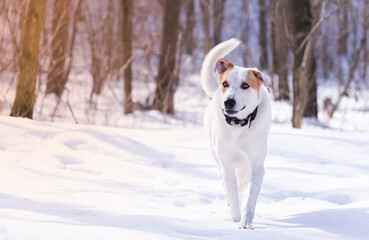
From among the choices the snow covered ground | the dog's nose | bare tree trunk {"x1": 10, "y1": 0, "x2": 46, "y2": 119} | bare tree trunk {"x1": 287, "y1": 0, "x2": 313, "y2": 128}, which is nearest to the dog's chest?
the dog's nose

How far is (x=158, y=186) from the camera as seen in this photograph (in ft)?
15.6

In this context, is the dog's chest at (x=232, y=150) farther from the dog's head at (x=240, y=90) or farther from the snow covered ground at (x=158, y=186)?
the snow covered ground at (x=158, y=186)

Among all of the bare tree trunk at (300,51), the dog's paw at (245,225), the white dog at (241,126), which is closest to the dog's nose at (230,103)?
the white dog at (241,126)

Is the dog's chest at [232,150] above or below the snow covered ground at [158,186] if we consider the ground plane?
above

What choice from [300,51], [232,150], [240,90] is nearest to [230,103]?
Answer: [240,90]

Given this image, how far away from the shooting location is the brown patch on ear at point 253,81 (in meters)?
3.15

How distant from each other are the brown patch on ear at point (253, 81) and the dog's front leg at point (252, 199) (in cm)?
58

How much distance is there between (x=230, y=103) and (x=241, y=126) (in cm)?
29

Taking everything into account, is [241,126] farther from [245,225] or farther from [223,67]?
[245,225]

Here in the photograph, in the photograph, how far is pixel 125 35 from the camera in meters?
12.2

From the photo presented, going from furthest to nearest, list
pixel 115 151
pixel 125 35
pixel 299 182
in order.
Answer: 1. pixel 125 35
2. pixel 115 151
3. pixel 299 182

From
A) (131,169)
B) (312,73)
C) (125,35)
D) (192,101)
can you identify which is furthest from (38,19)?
(192,101)

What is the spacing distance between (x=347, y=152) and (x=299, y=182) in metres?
1.51

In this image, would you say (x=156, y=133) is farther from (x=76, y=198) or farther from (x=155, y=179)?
(x=76, y=198)
